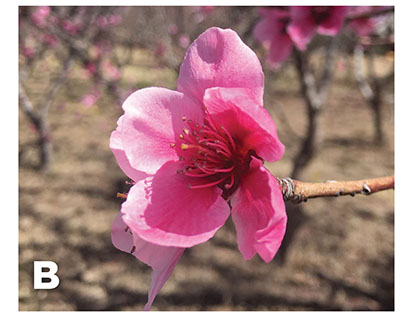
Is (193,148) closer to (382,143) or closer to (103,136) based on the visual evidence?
(103,136)

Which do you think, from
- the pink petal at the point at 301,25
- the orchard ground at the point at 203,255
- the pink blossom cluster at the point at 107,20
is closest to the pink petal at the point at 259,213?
the pink petal at the point at 301,25

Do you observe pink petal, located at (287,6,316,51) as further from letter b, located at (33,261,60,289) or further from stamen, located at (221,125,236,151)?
letter b, located at (33,261,60,289)

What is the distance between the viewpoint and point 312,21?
3.30ft

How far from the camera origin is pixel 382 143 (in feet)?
14.8

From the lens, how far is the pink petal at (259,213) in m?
0.36

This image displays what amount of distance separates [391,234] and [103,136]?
320 centimetres

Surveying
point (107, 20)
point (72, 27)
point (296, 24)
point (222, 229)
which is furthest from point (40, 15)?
point (296, 24)

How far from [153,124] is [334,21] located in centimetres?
72

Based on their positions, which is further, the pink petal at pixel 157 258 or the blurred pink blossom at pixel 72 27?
the blurred pink blossom at pixel 72 27

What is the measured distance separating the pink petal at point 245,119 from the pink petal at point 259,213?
0.02 metres

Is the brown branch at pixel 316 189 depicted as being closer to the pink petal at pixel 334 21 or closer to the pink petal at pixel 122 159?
the pink petal at pixel 122 159

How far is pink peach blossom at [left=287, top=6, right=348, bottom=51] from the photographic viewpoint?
966mm

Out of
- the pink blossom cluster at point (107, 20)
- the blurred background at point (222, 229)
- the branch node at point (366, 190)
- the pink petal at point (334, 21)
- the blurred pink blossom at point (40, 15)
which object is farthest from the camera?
the pink blossom cluster at point (107, 20)

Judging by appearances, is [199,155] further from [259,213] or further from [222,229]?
[222,229]
